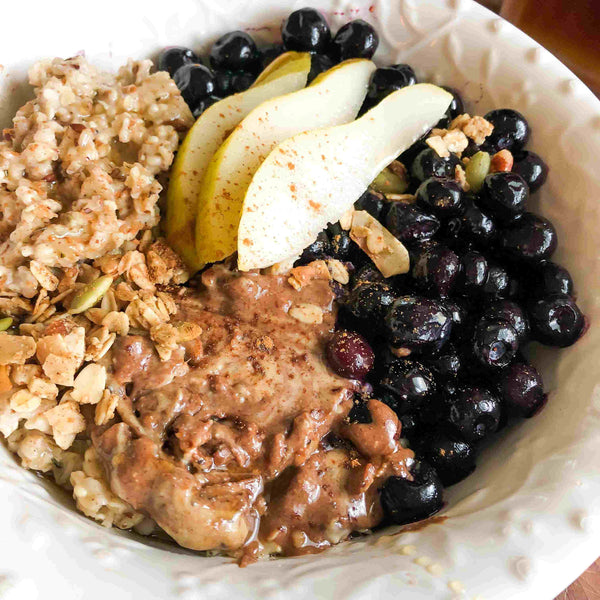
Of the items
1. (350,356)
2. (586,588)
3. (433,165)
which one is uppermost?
(433,165)

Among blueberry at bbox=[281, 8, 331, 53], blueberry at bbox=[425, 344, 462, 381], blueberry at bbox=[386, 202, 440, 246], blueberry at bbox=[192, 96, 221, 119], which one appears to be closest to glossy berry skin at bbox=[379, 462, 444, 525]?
blueberry at bbox=[425, 344, 462, 381]

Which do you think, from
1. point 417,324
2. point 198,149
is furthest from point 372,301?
point 198,149

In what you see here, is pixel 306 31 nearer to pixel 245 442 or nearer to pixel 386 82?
pixel 386 82

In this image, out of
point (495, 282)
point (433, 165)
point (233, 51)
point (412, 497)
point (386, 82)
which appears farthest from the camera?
point (233, 51)

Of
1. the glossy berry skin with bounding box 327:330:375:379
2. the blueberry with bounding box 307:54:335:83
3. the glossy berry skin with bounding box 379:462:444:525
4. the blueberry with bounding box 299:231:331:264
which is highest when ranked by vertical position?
the blueberry with bounding box 307:54:335:83

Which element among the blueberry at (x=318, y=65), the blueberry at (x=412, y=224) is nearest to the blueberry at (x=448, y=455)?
the blueberry at (x=412, y=224)

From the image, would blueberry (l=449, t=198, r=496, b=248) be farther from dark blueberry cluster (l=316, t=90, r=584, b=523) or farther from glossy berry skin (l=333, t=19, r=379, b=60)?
glossy berry skin (l=333, t=19, r=379, b=60)
